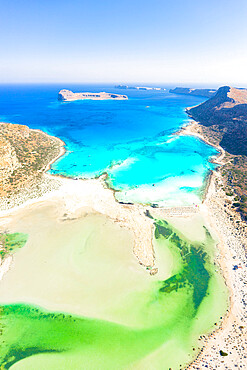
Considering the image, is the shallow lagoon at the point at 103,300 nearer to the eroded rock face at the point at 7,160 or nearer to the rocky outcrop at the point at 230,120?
the eroded rock face at the point at 7,160

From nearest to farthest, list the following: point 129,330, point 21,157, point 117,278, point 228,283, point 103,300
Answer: point 129,330, point 103,300, point 228,283, point 117,278, point 21,157

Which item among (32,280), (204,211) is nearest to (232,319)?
(204,211)

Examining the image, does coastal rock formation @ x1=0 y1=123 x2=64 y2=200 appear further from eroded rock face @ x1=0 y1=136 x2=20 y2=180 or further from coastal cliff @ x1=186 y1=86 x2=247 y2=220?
coastal cliff @ x1=186 y1=86 x2=247 y2=220

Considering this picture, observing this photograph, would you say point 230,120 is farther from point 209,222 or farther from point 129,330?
point 129,330

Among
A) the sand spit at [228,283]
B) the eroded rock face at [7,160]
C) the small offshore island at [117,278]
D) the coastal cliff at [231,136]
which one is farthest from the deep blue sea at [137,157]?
the eroded rock face at [7,160]

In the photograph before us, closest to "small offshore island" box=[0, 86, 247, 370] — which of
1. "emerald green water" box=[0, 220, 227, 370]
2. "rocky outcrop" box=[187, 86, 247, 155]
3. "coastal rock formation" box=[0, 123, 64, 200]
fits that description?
"emerald green water" box=[0, 220, 227, 370]

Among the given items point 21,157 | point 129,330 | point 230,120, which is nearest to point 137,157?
point 21,157
